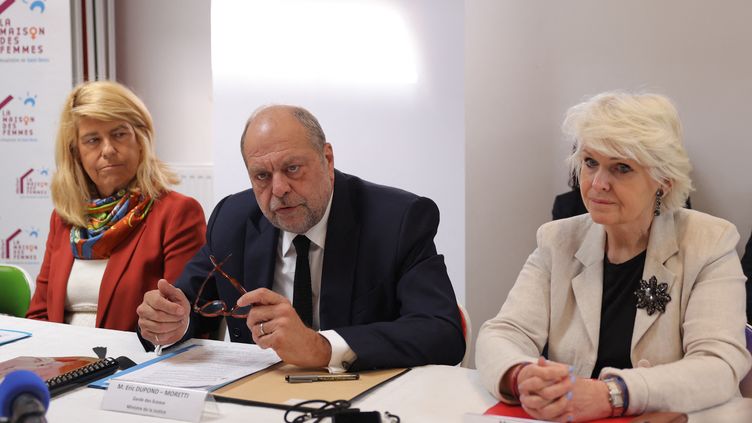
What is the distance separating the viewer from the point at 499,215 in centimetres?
459

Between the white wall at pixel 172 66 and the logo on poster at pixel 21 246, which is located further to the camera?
the white wall at pixel 172 66

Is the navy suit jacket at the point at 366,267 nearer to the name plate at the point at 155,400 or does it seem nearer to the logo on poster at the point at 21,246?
the name plate at the point at 155,400

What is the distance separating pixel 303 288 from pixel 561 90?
2608 millimetres

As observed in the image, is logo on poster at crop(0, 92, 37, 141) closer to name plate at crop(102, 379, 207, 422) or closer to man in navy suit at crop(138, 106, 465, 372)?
man in navy suit at crop(138, 106, 465, 372)

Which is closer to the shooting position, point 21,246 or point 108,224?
point 108,224

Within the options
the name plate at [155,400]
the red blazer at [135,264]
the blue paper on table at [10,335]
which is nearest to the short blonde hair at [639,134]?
the name plate at [155,400]

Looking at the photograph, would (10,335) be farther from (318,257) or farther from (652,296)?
(652,296)

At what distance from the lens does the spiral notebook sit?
1.82 m

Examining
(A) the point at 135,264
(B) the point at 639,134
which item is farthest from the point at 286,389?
(A) the point at 135,264

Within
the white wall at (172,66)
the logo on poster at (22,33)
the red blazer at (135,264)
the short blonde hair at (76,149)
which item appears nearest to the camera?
the red blazer at (135,264)

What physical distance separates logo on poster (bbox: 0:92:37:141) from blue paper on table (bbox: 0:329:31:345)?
299cm

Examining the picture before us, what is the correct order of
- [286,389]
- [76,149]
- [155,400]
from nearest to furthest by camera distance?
[155,400] → [286,389] → [76,149]

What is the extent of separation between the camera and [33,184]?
5168 millimetres

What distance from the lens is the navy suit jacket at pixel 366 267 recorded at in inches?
84.5
